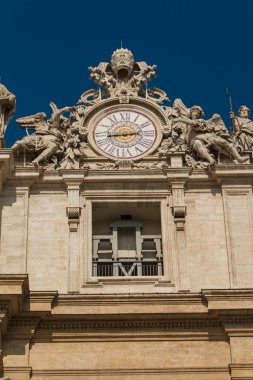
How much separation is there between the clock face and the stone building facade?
0.09 ft

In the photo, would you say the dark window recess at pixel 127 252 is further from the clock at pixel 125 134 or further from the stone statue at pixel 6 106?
the stone statue at pixel 6 106

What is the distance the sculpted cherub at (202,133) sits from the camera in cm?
2481

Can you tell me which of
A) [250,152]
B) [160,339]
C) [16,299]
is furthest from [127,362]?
[250,152]

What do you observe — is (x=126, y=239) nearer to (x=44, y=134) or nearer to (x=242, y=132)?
(x=44, y=134)

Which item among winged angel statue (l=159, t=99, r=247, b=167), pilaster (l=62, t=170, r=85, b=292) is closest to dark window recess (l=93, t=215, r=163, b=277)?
pilaster (l=62, t=170, r=85, b=292)

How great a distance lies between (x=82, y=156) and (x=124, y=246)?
2337mm

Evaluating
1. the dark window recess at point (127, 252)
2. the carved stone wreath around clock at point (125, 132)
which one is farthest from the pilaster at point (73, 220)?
the carved stone wreath around clock at point (125, 132)

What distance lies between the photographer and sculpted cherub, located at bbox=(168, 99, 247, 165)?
81.4 ft

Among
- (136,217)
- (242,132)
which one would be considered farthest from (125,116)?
(242,132)

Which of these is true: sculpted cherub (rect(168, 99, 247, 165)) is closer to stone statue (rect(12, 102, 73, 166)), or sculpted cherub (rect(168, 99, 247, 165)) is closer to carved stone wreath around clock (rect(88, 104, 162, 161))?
carved stone wreath around clock (rect(88, 104, 162, 161))

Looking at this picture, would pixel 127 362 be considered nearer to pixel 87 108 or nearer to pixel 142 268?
pixel 142 268

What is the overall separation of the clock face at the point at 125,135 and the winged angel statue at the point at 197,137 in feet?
1.50

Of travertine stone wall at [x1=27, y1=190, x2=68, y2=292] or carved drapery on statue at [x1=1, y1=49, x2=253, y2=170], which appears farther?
carved drapery on statue at [x1=1, y1=49, x2=253, y2=170]

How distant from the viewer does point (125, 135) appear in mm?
25328
